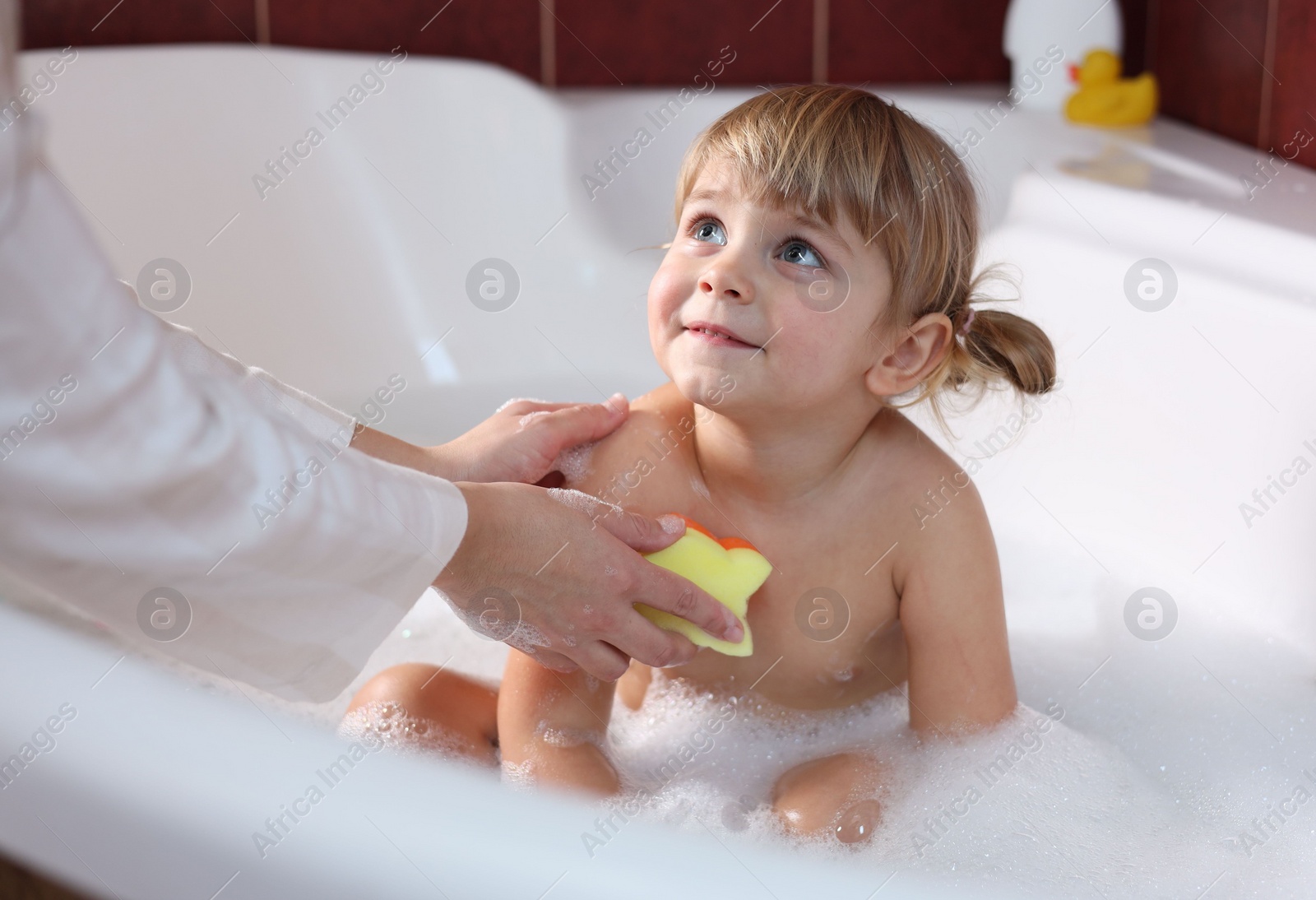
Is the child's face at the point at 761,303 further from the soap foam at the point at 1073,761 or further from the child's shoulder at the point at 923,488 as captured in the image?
the soap foam at the point at 1073,761

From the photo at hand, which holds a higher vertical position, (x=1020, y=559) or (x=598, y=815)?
(x=598, y=815)

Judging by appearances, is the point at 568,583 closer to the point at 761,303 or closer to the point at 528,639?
the point at 528,639

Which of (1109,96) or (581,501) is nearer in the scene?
(581,501)

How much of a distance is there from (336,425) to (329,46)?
129 centimetres

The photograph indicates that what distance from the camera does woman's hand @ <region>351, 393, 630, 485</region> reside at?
98 centimetres

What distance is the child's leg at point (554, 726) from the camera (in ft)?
3.12

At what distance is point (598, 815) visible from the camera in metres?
0.50

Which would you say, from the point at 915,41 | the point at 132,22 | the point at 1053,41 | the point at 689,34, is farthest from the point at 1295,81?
the point at 132,22

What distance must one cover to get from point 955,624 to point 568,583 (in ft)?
1.08

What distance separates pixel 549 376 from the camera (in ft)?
6.19

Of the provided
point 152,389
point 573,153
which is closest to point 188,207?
point 573,153

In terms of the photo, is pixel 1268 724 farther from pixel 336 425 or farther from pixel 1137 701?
pixel 336 425

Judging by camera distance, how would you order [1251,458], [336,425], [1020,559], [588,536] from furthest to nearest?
[1020,559]
[1251,458]
[336,425]
[588,536]

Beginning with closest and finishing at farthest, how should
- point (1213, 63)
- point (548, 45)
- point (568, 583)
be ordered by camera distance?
point (568, 583), point (1213, 63), point (548, 45)
